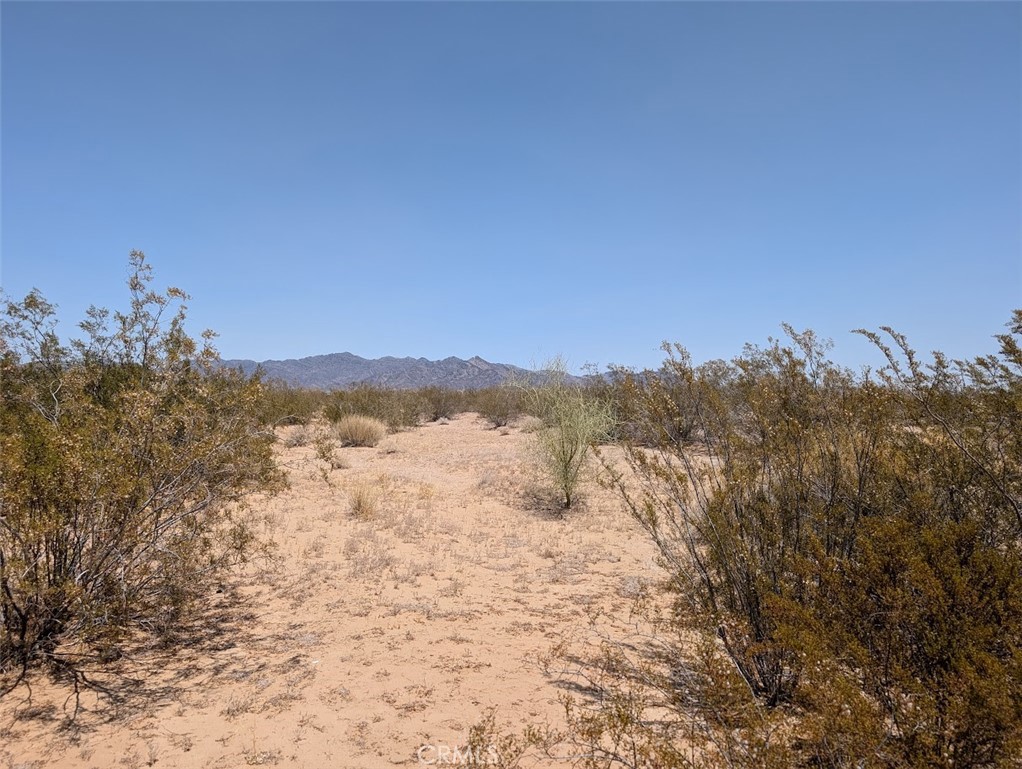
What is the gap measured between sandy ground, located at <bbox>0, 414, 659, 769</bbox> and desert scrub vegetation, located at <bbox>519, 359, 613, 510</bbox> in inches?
52.2

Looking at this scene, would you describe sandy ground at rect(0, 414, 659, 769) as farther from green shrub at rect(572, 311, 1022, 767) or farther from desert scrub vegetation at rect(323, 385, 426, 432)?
desert scrub vegetation at rect(323, 385, 426, 432)

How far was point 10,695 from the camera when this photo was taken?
379 cm

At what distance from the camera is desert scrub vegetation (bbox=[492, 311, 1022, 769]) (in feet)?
7.07

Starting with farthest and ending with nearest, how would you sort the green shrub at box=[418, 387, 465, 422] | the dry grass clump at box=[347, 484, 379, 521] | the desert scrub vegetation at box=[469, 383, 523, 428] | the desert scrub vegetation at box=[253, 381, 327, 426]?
the green shrub at box=[418, 387, 465, 422]
the desert scrub vegetation at box=[469, 383, 523, 428]
the desert scrub vegetation at box=[253, 381, 327, 426]
the dry grass clump at box=[347, 484, 379, 521]

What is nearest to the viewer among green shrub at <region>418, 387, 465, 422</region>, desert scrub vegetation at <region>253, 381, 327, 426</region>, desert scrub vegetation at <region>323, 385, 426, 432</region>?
desert scrub vegetation at <region>253, 381, 327, 426</region>

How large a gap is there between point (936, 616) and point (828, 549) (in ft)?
5.57

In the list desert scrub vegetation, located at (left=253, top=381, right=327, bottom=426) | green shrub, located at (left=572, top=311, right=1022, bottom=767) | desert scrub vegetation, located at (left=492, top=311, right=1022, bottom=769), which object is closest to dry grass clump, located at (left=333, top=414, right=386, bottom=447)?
desert scrub vegetation, located at (left=253, top=381, right=327, bottom=426)

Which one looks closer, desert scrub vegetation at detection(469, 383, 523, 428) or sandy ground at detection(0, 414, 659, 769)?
sandy ground at detection(0, 414, 659, 769)

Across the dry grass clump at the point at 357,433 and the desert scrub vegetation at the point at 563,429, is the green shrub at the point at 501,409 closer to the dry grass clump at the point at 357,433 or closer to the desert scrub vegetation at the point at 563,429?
the dry grass clump at the point at 357,433

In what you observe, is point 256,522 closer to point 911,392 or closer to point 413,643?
point 413,643

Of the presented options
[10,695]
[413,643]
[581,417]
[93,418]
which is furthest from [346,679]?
[581,417]

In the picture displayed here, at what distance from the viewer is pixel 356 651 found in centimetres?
470

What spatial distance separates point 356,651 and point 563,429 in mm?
6809

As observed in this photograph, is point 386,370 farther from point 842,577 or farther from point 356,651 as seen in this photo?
point 842,577
